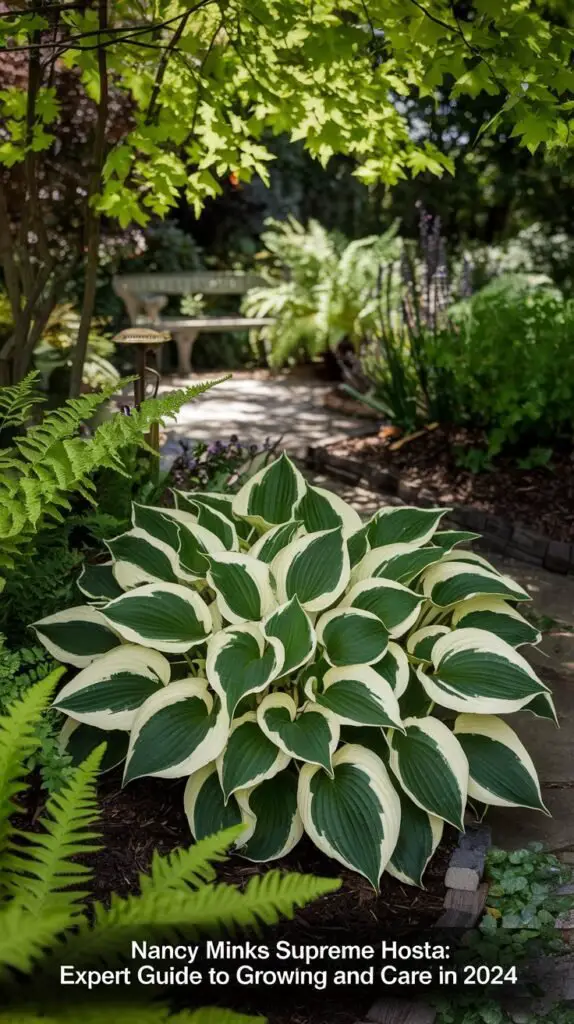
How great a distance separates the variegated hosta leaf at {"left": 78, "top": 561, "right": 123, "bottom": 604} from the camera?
8.09 feet

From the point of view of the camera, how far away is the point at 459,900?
196 centimetres

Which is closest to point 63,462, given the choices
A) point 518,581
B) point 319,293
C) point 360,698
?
point 360,698

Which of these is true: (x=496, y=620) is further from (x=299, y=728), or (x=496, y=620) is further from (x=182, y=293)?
(x=182, y=293)

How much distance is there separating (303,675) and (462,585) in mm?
519

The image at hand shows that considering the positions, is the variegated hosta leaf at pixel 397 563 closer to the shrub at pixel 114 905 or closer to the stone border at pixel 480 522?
the shrub at pixel 114 905

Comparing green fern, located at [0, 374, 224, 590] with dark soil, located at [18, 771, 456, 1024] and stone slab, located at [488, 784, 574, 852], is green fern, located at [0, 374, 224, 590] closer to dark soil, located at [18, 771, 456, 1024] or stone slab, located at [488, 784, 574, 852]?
dark soil, located at [18, 771, 456, 1024]

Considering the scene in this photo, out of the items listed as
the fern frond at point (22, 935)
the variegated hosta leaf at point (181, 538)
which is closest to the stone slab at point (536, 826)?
the variegated hosta leaf at point (181, 538)

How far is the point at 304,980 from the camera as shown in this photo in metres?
1.77

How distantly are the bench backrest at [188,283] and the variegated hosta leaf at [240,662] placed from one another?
307 inches

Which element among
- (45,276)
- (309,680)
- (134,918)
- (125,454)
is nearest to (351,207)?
(45,276)

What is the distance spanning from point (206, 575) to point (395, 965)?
970mm

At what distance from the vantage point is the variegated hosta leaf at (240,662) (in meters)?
2.03

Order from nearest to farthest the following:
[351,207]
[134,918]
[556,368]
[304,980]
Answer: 1. [134,918]
2. [304,980]
3. [556,368]
4. [351,207]

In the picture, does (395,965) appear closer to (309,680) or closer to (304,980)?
(304,980)
